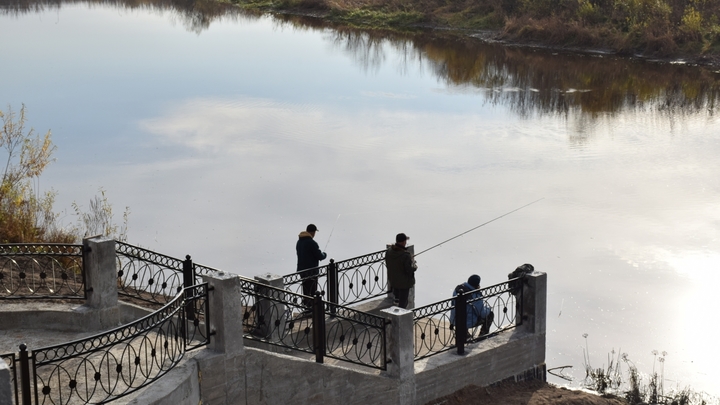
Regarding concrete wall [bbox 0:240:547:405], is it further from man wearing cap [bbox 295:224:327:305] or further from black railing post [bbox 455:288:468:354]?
man wearing cap [bbox 295:224:327:305]

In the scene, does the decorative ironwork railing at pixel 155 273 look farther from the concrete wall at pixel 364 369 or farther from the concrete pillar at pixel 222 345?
the concrete wall at pixel 364 369

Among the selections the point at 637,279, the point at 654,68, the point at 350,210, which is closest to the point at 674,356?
the point at 637,279

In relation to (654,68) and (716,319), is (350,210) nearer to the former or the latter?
(716,319)

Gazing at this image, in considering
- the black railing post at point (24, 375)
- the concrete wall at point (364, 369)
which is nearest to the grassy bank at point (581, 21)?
the concrete wall at point (364, 369)

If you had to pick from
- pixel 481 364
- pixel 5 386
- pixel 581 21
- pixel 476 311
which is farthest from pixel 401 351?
pixel 581 21

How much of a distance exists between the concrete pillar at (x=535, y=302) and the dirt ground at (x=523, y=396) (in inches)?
30.1

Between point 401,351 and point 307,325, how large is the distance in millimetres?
1183

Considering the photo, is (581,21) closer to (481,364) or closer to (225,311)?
(481,364)

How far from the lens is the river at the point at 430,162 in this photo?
15.8 meters

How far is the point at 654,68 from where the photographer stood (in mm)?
36000

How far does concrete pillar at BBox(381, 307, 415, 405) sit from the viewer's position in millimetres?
10312

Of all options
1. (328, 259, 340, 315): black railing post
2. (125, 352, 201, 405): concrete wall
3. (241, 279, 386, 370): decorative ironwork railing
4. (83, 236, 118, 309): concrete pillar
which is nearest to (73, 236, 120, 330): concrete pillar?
(83, 236, 118, 309): concrete pillar

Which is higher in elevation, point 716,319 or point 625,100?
point 625,100

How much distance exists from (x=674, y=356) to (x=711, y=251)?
4730mm
